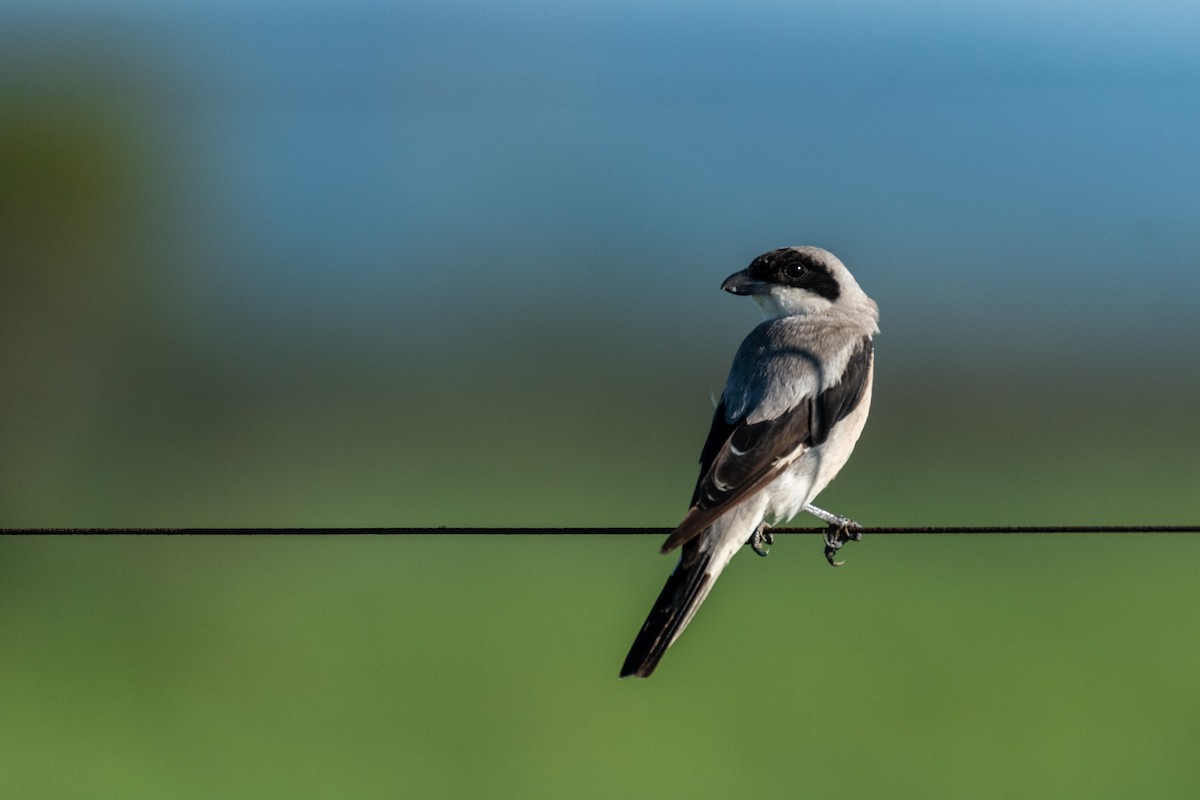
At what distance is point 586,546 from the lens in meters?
23.4

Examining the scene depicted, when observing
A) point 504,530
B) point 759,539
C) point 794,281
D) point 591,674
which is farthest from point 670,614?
point 591,674

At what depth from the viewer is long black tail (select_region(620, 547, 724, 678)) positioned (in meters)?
6.13

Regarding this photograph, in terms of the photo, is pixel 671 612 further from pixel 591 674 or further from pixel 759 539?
pixel 591 674

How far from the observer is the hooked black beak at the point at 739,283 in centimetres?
747

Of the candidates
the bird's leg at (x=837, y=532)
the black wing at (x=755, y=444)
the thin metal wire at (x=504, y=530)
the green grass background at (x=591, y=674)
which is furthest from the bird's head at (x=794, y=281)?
the green grass background at (x=591, y=674)

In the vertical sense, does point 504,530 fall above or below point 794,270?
below

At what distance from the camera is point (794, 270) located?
761 centimetres

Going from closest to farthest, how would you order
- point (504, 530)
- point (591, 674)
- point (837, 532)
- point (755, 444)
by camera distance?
point (504, 530)
point (755, 444)
point (837, 532)
point (591, 674)

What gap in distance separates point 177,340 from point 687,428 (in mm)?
17128

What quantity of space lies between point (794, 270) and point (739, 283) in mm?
290

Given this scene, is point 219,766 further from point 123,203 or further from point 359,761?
point 123,203

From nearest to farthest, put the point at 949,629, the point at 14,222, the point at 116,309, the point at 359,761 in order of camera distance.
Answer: the point at 359,761
the point at 949,629
the point at 14,222
the point at 116,309

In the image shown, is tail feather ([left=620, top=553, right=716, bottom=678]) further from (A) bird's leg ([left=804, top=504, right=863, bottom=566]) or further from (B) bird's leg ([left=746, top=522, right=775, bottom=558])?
(A) bird's leg ([left=804, top=504, right=863, bottom=566])

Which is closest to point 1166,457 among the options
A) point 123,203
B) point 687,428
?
point 687,428
